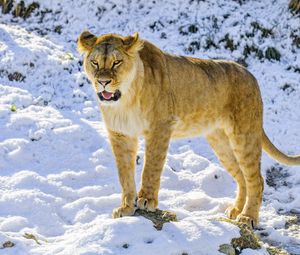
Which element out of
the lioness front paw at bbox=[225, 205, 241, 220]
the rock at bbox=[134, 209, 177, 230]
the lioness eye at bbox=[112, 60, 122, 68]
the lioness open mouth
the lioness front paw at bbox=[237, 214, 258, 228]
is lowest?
the lioness front paw at bbox=[225, 205, 241, 220]

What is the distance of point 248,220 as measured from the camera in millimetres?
6312

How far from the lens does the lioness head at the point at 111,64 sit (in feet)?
17.4

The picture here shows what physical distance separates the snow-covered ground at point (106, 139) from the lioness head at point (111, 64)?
115cm

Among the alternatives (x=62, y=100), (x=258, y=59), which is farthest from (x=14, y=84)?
(x=258, y=59)

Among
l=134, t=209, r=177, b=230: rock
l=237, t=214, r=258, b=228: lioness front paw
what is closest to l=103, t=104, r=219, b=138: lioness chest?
l=134, t=209, r=177, b=230: rock

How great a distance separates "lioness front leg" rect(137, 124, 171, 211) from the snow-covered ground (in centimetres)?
36

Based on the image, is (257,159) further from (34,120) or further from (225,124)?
(34,120)

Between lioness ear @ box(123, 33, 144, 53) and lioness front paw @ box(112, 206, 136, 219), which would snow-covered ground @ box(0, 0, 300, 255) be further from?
lioness ear @ box(123, 33, 144, 53)

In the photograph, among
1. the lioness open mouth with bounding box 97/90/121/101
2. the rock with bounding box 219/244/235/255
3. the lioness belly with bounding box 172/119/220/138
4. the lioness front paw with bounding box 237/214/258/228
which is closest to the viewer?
the rock with bounding box 219/244/235/255

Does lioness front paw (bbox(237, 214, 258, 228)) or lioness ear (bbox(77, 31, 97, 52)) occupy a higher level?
lioness ear (bbox(77, 31, 97, 52))

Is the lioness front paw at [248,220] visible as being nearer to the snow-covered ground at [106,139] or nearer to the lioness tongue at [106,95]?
the snow-covered ground at [106,139]

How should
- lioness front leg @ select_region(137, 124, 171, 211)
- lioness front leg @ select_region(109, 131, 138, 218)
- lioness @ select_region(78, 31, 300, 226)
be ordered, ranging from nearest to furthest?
1. lioness @ select_region(78, 31, 300, 226)
2. lioness front leg @ select_region(137, 124, 171, 211)
3. lioness front leg @ select_region(109, 131, 138, 218)

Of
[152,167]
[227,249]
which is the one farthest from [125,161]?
[227,249]

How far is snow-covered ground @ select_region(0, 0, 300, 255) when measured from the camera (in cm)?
523
